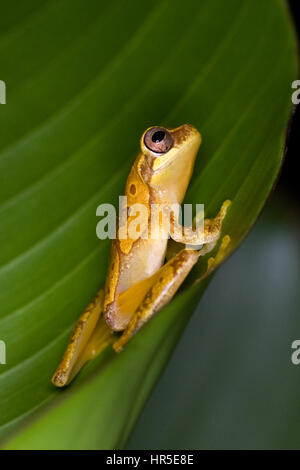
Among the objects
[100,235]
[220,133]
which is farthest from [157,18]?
[100,235]

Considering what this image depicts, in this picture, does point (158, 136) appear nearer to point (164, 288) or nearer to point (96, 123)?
point (96, 123)

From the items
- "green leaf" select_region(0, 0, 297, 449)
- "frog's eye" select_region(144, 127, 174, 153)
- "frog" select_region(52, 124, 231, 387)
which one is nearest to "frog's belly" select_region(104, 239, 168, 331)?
"frog" select_region(52, 124, 231, 387)

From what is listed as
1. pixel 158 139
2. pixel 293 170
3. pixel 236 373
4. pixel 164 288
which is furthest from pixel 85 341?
pixel 293 170

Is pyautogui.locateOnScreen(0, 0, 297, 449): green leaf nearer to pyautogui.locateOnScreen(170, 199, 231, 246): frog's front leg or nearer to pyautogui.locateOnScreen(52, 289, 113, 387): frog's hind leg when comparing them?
pyautogui.locateOnScreen(52, 289, 113, 387): frog's hind leg

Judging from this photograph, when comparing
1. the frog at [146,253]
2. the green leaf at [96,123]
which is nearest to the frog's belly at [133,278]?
the frog at [146,253]

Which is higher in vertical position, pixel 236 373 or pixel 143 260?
pixel 143 260

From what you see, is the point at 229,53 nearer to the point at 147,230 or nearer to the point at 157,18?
the point at 157,18

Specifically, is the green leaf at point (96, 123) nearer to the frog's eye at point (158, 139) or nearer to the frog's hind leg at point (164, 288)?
the frog's eye at point (158, 139)
